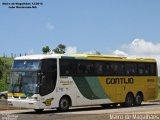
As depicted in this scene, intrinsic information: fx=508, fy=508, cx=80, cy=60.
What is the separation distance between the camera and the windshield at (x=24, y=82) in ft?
89.4

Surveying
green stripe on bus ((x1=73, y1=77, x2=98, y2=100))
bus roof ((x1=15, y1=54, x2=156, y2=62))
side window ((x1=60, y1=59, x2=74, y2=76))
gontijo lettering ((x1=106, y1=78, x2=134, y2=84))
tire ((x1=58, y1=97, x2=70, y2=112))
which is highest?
bus roof ((x1=15, y1=54, x2=156, y2=62))

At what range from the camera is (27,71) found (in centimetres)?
2775

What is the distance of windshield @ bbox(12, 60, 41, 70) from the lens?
1085 inches

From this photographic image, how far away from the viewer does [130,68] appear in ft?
112

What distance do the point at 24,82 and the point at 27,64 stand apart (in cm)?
107

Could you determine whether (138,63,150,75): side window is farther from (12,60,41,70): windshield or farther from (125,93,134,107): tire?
(12,60,41,70): windshield

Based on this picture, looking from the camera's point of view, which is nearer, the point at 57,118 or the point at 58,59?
the point at 57,118

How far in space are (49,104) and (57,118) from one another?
4.92 m

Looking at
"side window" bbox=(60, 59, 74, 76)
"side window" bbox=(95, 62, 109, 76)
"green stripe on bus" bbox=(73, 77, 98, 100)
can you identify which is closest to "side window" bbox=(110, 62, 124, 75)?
→ "side window" bbox=(95, 62, 109, 76)

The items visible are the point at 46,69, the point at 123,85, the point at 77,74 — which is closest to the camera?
the point at 46,69

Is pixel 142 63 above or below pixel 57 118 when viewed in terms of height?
above

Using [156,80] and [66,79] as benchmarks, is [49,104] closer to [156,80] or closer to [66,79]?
[66,79]

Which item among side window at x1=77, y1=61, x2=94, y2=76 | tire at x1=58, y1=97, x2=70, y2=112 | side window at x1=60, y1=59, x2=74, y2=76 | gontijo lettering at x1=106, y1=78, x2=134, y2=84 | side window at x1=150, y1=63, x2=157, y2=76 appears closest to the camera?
tire at x1=58, y1=97, x2=70, y2=112

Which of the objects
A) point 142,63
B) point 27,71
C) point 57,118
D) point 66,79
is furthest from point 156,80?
point 57,118
